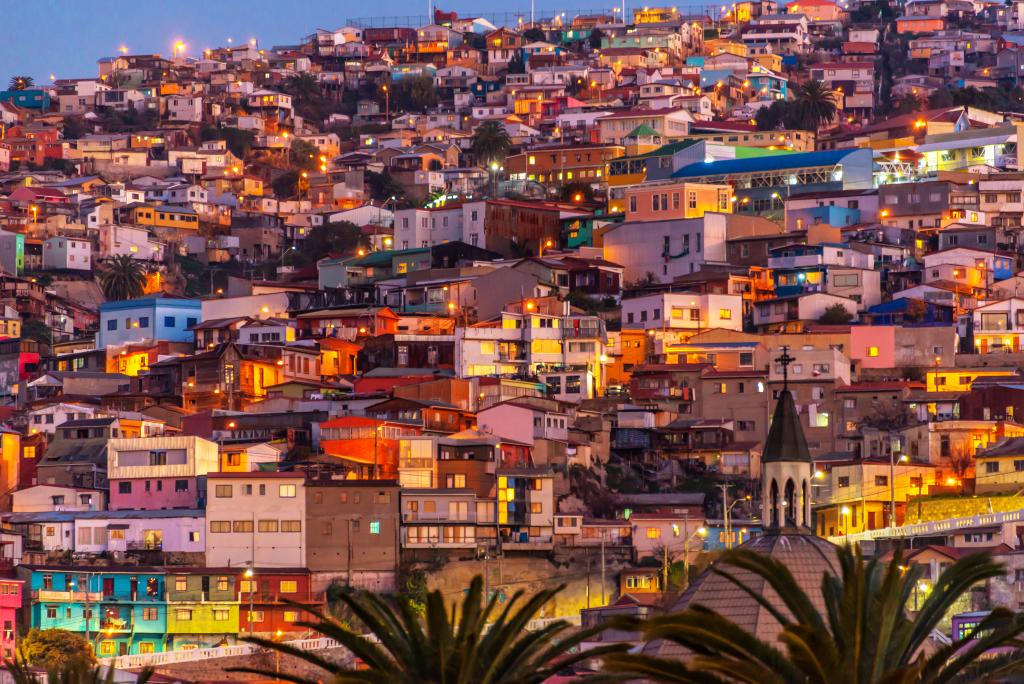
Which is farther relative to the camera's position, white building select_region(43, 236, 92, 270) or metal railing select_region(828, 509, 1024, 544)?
white building select_region(43, 236, 92, 270)

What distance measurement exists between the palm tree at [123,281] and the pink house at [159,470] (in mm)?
41350

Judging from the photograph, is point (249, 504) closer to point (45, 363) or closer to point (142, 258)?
point (45, 363)

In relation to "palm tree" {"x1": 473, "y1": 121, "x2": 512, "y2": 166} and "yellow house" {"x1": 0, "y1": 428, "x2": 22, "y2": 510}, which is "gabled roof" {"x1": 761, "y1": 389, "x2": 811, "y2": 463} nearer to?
"yellow house" {"x1": 0, "y1": 428, "x2": 22, "y2": 510}

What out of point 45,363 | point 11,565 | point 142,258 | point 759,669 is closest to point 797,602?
point 759,669

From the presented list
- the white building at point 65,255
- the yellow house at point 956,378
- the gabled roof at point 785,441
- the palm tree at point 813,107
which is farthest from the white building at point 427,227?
the gabled roof at point 785,441

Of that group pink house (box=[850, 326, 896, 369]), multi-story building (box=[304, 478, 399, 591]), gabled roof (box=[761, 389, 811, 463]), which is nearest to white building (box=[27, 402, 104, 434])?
multi-story building (box=[304, 478, 399, 591])

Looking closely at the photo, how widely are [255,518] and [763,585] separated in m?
39.2

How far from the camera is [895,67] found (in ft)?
586

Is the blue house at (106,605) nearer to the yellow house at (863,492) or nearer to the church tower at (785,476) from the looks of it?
the yellow house at (863,492)

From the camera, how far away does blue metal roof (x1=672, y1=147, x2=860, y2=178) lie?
12169 centimetres

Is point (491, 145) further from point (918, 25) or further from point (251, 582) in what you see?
point (251, 582)

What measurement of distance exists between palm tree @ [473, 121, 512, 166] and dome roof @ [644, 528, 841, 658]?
104 metres

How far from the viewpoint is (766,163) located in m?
123

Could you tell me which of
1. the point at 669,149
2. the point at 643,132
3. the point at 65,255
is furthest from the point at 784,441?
the point at 643,132
